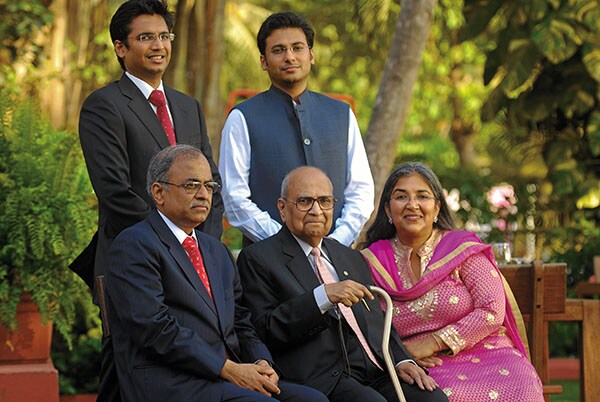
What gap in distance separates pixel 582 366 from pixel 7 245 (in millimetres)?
3615

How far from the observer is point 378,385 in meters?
4.92

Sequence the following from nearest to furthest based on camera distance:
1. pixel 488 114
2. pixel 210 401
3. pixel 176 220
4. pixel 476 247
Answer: pixel 210 401
pixel 176 220
pixel 476 247
pixel 488 114

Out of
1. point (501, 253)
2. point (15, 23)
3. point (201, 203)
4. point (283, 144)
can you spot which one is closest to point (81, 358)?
point (283, 144)

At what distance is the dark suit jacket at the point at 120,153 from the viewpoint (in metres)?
4.81

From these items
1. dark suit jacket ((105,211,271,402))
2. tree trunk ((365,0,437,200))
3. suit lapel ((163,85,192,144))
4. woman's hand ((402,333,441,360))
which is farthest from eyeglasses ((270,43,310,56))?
tree trunk ((365,0,437,200))

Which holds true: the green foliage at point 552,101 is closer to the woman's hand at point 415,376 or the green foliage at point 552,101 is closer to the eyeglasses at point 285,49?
the eyeglasses at point 285,49

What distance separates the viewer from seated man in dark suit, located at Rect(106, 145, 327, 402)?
427 centimetres

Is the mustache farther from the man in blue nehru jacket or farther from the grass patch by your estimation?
the grass patch

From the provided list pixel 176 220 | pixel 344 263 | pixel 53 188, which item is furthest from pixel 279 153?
pixel 53 188

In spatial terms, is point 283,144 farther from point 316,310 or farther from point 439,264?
point 316,310

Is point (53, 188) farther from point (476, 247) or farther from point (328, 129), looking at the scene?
point (476, 247)

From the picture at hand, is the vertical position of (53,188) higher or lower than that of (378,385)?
higher

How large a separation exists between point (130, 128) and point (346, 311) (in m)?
1.29

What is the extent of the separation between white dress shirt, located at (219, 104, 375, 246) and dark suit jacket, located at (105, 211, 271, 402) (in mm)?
825
